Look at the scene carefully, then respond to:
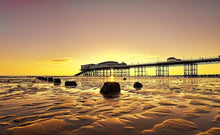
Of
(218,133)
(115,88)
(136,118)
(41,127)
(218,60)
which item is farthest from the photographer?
(218,60)

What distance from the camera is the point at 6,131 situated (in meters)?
2.79

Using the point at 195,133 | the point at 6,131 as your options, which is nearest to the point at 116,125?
the point at 195,133

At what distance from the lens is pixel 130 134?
2654mm

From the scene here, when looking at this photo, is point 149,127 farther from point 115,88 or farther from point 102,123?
point 115,88

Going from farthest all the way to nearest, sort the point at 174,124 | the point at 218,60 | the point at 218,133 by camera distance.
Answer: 1. the point at 218,60
2. the point at 174,124
3. the point at 218,133

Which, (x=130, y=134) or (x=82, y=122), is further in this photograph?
(x=82, y=122)

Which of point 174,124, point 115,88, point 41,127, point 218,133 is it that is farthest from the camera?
point 115,88

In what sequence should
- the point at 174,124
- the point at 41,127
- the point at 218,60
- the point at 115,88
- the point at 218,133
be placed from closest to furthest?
1. the point at 218,133
2. the point at 41,127
3. the point at 174,124
4. the point at 115,88
5. the point at 218,60

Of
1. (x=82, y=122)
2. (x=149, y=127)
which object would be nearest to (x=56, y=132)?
(x=82, y=122)

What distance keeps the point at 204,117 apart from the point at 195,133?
1.50m

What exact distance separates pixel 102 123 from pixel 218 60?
8012 cm

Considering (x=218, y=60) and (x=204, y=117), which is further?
(x=218, y=60)

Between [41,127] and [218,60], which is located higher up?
[218,60]

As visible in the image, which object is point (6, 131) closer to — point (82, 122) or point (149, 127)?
point (82, 122)
